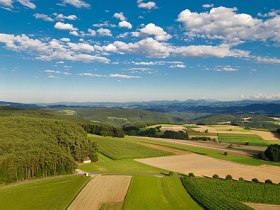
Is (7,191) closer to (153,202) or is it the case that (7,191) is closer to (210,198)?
(153,202)

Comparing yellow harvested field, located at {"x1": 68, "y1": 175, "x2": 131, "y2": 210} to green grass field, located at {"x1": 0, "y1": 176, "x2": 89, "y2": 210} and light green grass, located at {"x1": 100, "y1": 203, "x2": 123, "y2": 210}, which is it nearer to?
light green grass, located at {"x1": 100, "y1": 203, "x2": 123, "y2": 210}

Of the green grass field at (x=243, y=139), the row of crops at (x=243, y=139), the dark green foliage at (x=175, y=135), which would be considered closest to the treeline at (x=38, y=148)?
the dark green foliage at (x=175, y=135)

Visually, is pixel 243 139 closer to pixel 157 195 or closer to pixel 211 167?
pixel 211 167

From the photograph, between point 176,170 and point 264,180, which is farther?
point 176,170

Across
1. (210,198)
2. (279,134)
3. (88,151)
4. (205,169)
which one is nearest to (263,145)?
(279,134)

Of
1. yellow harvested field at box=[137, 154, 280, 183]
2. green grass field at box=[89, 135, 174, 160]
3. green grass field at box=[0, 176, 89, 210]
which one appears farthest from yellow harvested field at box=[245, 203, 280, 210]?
green grass field at box=[89, 135, 174, 160]

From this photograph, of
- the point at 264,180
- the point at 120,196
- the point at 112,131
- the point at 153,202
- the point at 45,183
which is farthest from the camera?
the point at 112,131
